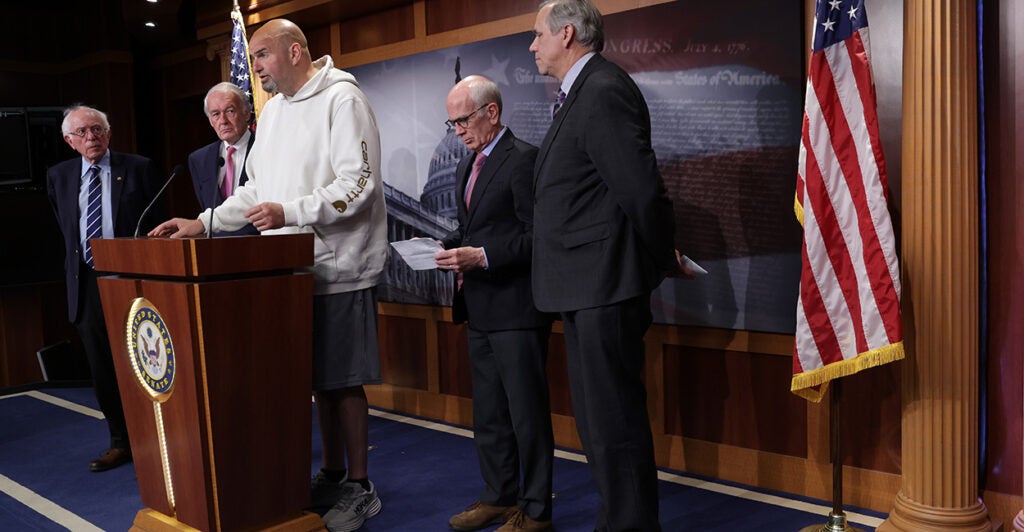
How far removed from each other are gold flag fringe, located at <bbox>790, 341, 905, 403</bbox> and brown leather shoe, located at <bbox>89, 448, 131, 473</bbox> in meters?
3.07

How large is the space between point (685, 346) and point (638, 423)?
1195mm

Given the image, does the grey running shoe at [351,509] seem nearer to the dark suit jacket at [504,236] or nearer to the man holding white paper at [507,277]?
the man holding white paper at [507,277]

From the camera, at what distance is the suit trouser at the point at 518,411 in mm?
2785

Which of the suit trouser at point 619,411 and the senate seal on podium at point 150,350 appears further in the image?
the senate seal on podium at point 150,350

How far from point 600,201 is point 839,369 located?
3.10 feet

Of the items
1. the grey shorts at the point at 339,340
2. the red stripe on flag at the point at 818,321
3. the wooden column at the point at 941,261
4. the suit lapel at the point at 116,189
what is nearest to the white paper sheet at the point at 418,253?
the grey shorts at the point at 339,340

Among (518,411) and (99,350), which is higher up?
(99,350)

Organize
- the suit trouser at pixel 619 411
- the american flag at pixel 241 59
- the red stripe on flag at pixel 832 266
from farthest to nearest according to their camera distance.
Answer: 1. the american flag at pixel 241 59
2. the red stripe on flag at pixel 832 266
3. the suit trouser at pixel 619 411

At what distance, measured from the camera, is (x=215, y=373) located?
244 cm

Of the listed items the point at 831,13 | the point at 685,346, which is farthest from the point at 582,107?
the point at 685,346

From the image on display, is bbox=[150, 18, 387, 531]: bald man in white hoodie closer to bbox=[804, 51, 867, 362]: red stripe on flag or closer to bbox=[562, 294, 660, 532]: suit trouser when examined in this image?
bbox=[562, 294, 660, 532]: suit trouser

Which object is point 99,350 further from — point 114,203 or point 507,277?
point 507,277

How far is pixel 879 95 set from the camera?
291cm

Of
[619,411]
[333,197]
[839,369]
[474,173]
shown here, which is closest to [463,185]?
[474,173]
